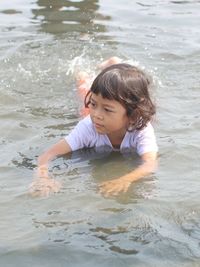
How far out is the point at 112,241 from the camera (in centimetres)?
303

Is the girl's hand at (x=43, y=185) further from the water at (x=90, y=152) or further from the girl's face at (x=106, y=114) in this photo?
the girl's face at (x=106, y=114)

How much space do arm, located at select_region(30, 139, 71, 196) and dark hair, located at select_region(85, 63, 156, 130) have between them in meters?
0.43

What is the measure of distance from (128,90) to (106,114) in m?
0.22

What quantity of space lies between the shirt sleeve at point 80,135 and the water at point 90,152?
0.10 meters

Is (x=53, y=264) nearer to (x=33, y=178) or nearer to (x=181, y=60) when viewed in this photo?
(x=33, y=178)

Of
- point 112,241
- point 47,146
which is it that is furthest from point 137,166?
point 112,241

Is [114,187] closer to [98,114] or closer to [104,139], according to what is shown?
[98,114]

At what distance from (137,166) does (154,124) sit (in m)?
0.90

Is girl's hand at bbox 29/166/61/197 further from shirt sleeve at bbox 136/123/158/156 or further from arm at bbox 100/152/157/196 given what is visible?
shirt sleeve at bbox 136/123/158/156

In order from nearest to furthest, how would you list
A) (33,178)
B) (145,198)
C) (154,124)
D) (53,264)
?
(53,264) < (145,198) < (33,178) < (154,124)

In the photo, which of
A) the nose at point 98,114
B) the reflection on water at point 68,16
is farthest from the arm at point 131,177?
the reflection on water at point 68,16

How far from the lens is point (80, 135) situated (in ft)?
14.0

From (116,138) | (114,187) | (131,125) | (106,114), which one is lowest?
(114,187)

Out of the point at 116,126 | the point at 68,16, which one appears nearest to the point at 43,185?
the point at 116,126
